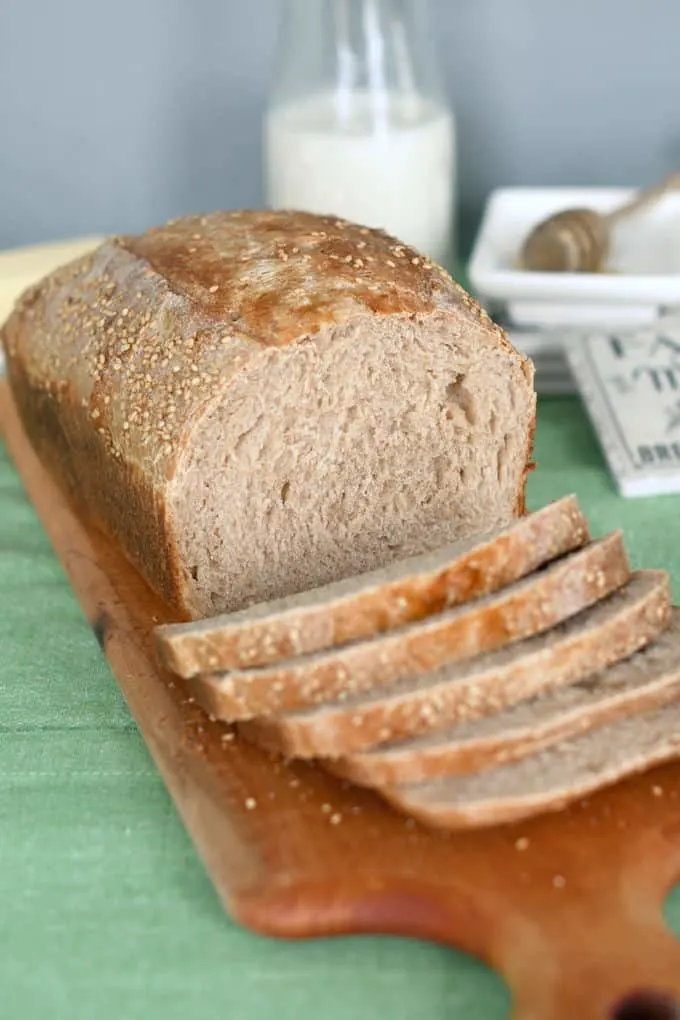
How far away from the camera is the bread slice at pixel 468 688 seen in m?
1.94

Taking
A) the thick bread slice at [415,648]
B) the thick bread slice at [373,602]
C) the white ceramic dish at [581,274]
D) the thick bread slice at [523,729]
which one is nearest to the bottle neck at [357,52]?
the white ceramic dish at [581,274]

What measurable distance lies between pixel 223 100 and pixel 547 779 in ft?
11.0

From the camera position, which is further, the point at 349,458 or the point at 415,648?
the point at 349,458

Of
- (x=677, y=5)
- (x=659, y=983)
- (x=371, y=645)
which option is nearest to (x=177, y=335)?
(x=371, y=645)

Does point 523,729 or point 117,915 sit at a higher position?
point 523,729

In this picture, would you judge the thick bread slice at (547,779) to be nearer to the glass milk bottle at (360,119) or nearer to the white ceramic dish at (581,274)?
the white ceramic dish at (581,274)

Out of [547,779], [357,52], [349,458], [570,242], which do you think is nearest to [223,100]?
[357,52]

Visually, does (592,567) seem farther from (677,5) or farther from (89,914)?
(677,5)

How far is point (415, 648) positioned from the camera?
206 cm

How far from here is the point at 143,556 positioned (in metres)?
2.61

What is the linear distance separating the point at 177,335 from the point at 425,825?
1110 mm

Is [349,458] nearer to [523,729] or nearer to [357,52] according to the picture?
[523,729]

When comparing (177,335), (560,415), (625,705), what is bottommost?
(560,415)

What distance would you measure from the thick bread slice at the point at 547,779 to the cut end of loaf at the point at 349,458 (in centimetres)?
74
